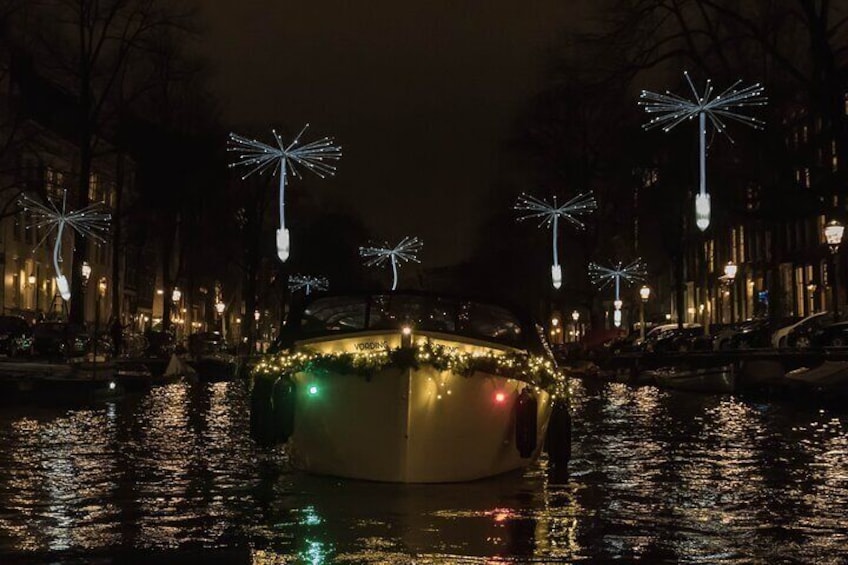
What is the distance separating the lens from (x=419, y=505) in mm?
12289

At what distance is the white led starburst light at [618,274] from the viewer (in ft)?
266

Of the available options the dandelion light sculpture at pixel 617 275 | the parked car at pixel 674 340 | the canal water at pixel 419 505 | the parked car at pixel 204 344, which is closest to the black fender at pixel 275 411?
the canal water at pixel 419 505

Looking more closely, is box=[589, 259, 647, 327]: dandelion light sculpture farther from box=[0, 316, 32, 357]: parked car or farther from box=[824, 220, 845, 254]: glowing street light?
box=[824, 220, 845, 254]: glowing street light

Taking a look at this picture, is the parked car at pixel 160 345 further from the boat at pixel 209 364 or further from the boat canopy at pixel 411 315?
the boat canopy at pixel 411 315

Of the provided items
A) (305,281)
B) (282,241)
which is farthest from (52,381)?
(305,281)

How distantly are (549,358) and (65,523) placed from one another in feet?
22.1

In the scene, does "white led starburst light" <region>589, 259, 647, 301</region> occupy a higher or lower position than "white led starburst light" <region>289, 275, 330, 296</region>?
lower

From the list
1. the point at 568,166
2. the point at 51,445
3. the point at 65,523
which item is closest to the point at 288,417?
the point at 65,523

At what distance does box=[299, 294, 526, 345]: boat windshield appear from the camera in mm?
15648

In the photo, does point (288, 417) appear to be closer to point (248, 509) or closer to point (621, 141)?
point (248, 509)

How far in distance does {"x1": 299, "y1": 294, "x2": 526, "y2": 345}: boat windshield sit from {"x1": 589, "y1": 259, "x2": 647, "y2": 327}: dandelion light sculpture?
57.7 m

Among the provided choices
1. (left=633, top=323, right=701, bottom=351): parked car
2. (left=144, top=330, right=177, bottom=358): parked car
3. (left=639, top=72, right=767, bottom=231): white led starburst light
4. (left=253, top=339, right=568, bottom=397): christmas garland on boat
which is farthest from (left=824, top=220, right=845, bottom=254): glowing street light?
(left=633, top=323, right=701, bottom=351): parked car

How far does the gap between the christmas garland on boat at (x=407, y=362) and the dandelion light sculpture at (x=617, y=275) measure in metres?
59.7

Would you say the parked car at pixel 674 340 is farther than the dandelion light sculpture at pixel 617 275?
No
